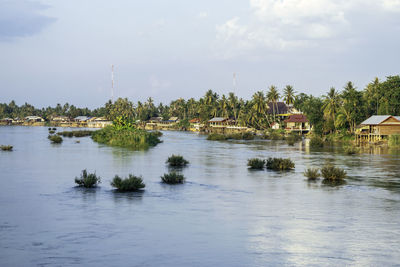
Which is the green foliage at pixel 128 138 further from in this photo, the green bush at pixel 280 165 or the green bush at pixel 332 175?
the green bush at pixel 332 175

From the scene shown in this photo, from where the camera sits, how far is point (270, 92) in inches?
5172

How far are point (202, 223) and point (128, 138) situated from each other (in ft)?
180

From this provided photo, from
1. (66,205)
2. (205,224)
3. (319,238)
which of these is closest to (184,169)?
(66,205)

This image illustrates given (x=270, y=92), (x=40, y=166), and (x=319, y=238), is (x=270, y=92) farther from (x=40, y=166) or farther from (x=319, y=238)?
(x=319, y=238)

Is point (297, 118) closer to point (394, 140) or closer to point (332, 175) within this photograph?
point (394, 140)

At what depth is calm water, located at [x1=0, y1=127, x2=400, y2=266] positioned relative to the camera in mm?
13133

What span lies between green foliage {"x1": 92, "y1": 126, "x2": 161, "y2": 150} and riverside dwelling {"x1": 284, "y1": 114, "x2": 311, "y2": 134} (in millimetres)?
54864

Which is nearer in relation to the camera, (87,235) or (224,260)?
(224,260)

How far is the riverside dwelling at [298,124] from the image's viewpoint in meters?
123

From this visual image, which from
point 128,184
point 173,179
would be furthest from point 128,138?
point 128,184

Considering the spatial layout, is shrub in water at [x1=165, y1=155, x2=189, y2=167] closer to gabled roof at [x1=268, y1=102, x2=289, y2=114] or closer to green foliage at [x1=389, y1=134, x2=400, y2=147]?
green foliage at [x1=389, y1=134, x2=400, y2=147]

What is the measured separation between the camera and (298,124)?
125188 mm

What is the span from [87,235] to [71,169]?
22456 mm

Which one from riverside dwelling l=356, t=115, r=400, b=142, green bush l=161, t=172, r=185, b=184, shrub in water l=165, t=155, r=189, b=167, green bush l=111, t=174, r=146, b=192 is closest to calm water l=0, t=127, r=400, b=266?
green bush l=161, t=172, r=185, b=184
